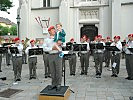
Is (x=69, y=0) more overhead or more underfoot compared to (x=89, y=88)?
more overhead

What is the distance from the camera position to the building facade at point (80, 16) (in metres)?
21.2

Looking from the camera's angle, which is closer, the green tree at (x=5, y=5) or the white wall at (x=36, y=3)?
the green tree at (x=5, y=5)

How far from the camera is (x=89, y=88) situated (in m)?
8.89

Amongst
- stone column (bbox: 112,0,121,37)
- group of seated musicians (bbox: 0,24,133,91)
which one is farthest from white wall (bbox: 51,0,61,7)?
group of seated musicians (bbox: 0,24,133,91)

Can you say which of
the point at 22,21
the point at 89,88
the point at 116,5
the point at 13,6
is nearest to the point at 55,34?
the point at 89,88

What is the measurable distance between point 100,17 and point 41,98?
16626mm

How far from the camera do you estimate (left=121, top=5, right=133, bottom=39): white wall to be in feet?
69.4

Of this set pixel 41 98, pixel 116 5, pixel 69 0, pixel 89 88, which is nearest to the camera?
pixel 41 98

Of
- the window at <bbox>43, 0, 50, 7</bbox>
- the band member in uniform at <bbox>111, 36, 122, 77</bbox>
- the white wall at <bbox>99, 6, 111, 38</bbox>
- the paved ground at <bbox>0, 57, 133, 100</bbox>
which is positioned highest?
the window at <bbox>43, 0, 50, 7</bbox>

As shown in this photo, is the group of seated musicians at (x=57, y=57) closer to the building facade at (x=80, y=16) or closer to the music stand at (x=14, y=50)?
the music stand at (x=14, y=50)

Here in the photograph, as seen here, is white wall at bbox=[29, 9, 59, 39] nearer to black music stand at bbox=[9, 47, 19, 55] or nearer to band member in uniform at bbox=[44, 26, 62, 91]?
black music stand at bbox=[9, 47, 19, 55]

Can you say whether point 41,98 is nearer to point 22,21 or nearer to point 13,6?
point 22,21

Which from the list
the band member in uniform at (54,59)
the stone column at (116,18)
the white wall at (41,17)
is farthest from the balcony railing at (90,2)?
the band member in uniform at (54,59)

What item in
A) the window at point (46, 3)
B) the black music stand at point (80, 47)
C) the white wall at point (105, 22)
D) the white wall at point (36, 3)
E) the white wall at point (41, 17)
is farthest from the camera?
the window at point (46, 3)
